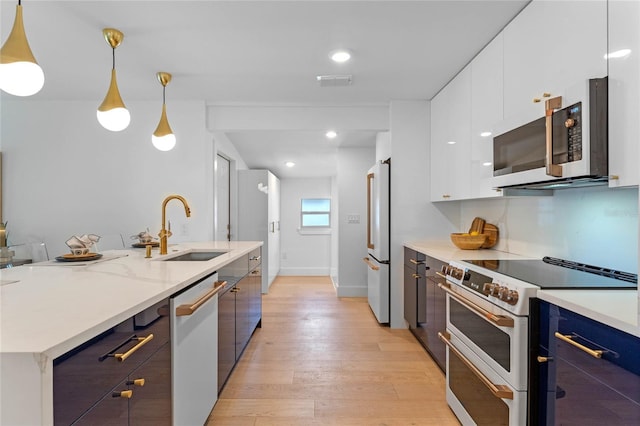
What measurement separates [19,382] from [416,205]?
320cm

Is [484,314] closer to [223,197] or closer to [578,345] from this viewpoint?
[578,345]

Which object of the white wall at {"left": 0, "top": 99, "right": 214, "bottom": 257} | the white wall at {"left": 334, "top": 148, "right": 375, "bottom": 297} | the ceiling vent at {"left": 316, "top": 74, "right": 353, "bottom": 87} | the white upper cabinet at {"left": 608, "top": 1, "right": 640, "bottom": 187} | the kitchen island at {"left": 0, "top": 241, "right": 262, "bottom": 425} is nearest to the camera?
the kitchen island at {"left": 0, "top": 241, "right": 262, "bottom": 425}

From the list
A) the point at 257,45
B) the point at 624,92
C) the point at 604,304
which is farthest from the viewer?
the point at 257,45

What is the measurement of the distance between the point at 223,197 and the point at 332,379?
296cm

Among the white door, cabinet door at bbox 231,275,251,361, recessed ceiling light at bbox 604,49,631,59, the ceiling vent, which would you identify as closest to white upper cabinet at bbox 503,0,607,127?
recessed ceiling light at bbox 604,49,631,59

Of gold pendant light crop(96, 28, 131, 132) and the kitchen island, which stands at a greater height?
gold pendant light crop(96, 28, 131, 132)

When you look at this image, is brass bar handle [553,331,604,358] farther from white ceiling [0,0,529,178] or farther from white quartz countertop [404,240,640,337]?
white ceiling [0,0,529,178]

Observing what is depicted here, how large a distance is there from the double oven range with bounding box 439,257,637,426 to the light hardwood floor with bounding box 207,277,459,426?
0.34m

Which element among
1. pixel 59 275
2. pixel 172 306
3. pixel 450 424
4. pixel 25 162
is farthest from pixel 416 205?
pixel 25 162

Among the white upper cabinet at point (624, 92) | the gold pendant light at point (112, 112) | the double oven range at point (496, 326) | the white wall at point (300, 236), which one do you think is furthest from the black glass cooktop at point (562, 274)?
the white wall at point (300, 236)

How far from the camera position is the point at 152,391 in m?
1.16

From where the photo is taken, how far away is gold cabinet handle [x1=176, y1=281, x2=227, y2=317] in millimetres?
1358

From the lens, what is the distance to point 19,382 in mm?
683

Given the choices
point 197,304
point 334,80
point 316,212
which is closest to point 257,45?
point 334,80
